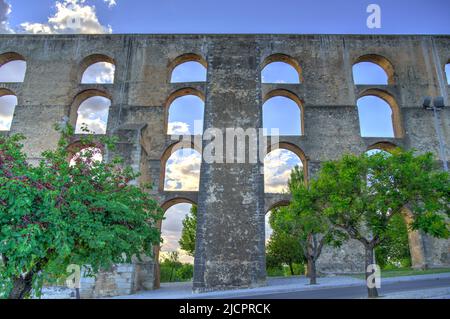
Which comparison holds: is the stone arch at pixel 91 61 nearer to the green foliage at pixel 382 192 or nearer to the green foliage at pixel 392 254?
the green foliage at pixel 382 192

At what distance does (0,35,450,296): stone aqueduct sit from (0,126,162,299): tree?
619 centimetres

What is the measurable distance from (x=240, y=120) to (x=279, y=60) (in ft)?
24.2

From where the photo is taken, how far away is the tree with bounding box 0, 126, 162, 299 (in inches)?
214

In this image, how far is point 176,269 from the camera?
33188 millimetres

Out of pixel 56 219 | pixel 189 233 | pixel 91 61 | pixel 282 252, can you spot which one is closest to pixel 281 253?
pixel 282 252

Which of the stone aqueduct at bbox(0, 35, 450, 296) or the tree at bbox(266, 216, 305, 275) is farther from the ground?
the stone aqueduct at bbox(0, 35, 450, 296)

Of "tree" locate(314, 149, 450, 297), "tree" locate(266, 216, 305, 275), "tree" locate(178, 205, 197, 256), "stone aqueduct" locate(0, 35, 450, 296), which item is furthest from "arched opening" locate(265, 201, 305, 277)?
"tree" locate(314, 149, 450, 297)

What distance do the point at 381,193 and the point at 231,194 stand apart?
20.0ft

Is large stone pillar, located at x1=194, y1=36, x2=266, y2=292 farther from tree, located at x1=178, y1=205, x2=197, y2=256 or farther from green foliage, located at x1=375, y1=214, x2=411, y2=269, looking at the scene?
green foliage, located at x1=375, y1=214, x2=411, y2=269

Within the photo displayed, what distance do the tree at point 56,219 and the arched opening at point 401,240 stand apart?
6772 millimetres

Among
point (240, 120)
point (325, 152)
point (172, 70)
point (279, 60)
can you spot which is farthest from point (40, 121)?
point (325, 152)

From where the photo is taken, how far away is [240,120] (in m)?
15.3

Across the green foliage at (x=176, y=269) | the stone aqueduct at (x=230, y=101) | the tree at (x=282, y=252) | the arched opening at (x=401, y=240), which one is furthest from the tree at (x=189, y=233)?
the arched opening at (x=401, y=240)

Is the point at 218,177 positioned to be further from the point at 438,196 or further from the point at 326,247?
the point at 438,196
